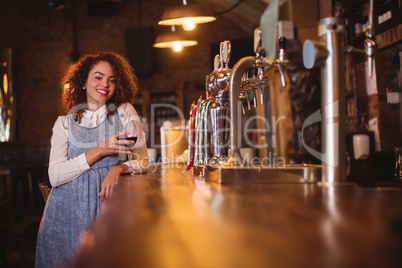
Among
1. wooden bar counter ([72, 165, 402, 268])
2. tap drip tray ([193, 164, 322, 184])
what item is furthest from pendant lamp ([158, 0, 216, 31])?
wooden bar counter ([72, 165, 402, 268])

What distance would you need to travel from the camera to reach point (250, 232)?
70 centimetres

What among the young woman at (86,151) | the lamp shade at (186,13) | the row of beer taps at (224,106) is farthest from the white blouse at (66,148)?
the lamp shade at (186,13)

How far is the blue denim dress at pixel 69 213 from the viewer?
7.34ft

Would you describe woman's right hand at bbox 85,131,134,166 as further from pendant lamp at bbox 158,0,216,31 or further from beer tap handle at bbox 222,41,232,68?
pendant lamp at bbox 158,0,216,31

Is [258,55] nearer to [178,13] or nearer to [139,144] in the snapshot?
[139,144]

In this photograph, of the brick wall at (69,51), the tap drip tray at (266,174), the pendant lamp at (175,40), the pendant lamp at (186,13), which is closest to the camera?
the tap drip tray at (266,174)

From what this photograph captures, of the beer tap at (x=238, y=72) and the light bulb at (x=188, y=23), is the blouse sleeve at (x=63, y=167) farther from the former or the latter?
the light bulb at (x=188, y=23)

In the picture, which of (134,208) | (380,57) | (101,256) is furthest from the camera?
(380,57)

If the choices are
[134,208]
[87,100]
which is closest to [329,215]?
[134,208]

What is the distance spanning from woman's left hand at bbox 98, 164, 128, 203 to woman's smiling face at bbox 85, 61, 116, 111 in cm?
45

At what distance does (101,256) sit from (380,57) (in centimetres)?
433

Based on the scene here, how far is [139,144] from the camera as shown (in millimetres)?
2555

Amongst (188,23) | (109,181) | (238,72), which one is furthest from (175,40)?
(238,72)

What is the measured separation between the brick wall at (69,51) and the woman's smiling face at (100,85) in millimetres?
7492
